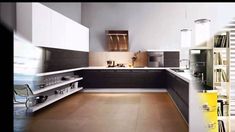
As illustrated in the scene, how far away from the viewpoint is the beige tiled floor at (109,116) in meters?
3.89

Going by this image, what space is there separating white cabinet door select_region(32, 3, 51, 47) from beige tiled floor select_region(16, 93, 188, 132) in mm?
1306

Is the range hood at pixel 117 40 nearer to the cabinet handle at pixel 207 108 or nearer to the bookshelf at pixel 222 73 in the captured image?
the bookshelf at pixel 222 73

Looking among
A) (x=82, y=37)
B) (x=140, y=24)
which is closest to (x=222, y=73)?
(x=82, y=37)

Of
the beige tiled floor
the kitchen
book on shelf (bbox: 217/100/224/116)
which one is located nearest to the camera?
the beige tiled floor

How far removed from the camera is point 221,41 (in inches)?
165

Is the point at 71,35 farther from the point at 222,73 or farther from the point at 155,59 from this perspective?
the point at 222,73

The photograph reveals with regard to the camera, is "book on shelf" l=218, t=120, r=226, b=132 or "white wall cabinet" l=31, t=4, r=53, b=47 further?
"white wall cabinet" l=31, t=4, r=53, b=47

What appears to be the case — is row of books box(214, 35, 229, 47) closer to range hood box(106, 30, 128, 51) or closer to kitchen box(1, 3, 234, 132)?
kitchen box(1, 3, 234, 132)

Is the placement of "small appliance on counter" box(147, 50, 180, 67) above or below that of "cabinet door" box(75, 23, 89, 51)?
below

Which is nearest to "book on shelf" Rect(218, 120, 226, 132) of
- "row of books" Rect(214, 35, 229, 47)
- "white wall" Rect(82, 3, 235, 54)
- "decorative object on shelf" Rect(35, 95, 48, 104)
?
"row of books" Rect(214, 35, 229, 47)

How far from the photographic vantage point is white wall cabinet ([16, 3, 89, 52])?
420cm

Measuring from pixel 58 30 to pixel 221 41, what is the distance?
326cm

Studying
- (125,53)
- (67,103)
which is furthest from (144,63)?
(67,103)

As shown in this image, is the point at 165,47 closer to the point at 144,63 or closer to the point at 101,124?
the point at 144,63
